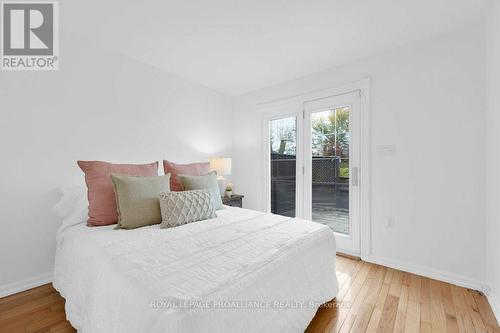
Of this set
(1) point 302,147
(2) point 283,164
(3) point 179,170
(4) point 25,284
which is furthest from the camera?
(2) point 283,164

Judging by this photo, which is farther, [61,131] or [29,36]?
[61,131]

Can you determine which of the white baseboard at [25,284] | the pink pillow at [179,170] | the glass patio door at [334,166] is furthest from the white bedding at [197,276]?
the glass patio door at [334,166]

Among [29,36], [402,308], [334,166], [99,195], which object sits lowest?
[402,308]

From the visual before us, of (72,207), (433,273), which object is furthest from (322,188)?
(72,207)

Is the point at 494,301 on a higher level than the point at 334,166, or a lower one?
lower

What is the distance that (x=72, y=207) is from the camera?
2.05 m

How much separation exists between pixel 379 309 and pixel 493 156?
1501mm

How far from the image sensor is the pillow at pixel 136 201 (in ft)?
5.95

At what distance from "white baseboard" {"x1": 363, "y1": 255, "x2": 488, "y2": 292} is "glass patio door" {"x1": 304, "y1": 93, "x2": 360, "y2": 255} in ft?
0.94

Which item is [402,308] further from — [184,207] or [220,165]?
[220,165]

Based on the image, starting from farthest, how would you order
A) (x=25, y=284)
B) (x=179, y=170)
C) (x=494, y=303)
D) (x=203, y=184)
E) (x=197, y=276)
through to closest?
(x=179, y=170), (x=203, y=184), (x=25, y=284), (x=494, y=303), (x=197, y=276)

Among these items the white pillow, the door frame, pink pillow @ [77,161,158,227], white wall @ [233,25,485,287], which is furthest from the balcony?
the white pillow

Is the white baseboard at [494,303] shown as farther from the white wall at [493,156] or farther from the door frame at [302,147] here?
the door frame at [302,147]

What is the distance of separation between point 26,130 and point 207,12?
1926 millimetres
